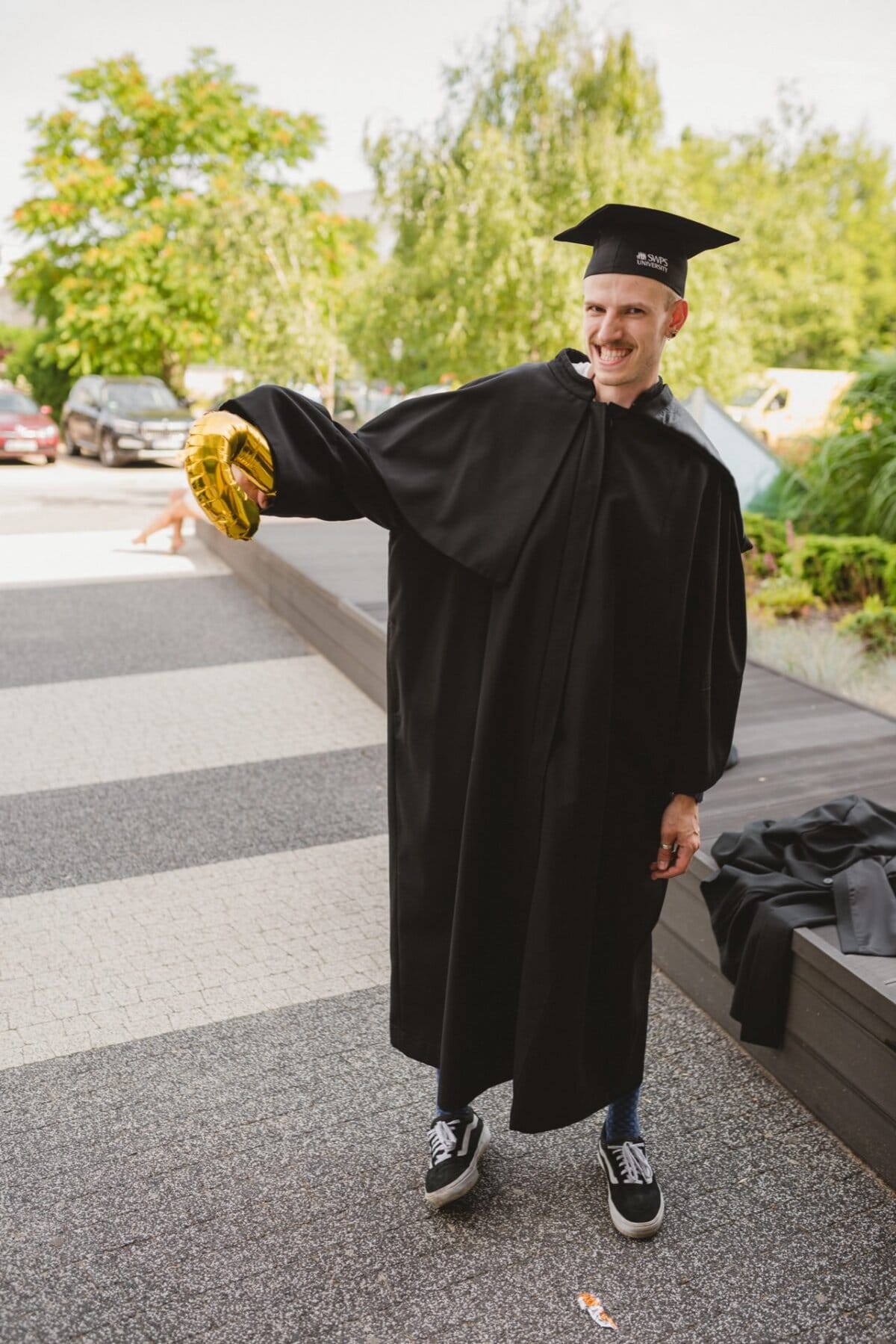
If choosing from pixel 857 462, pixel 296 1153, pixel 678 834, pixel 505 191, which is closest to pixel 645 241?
pixel 678 834

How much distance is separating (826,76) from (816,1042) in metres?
37.3

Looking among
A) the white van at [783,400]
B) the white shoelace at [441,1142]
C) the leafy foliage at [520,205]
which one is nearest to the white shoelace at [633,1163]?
the white shoelace at [441,1142]

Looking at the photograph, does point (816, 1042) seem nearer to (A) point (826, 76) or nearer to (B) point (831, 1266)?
(B) point (831, 1266)

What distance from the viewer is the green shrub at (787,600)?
23.6 ft

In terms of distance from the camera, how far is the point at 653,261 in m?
1.89

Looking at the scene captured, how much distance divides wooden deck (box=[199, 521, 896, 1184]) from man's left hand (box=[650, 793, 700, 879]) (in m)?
0.59

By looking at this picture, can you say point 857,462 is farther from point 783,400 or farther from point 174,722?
point 783,400

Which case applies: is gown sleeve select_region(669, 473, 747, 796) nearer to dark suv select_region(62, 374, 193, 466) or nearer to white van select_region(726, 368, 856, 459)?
white van select_region(726, 368, 856, 459)

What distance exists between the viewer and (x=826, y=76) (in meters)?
32.7

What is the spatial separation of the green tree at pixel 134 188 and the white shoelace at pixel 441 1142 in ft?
67.8

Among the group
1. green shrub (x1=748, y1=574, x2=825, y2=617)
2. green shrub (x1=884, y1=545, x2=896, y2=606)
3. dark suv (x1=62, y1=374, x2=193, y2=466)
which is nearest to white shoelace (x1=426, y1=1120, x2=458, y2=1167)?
green shrub (x1=748, y1=574, x2=825, y2=617)

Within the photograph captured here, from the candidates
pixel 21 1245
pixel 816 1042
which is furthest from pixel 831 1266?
pixel 21 1245

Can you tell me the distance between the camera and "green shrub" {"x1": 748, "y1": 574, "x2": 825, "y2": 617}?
718 centimetres

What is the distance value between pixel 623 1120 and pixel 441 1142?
16.4 inches
